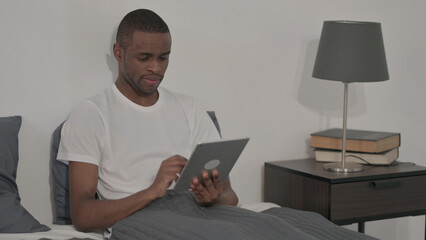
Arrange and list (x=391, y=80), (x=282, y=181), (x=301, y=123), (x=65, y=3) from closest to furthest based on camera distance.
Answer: (x=65, y=3), (x=282, y=181), (x=301, y=123), (x=391, y=80)

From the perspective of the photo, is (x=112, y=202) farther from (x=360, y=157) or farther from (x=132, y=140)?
(x=360, y=157)

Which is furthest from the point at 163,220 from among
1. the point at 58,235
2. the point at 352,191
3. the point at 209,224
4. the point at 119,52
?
the point at 352,191

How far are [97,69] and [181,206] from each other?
25.4 inches

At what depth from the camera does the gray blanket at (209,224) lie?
1479mm

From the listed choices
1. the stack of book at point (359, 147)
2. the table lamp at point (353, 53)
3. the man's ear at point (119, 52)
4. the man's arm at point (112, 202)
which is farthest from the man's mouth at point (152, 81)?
the stack of book at point (359, 147)

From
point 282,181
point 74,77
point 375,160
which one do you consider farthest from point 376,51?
point 74,77

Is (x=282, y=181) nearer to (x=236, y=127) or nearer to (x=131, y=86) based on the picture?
(x=236, y=127)

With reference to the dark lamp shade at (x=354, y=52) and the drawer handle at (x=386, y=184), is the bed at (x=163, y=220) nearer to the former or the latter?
the drawer handle at (x=386, y=184)

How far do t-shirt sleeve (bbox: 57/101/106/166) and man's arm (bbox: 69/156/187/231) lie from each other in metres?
0.09

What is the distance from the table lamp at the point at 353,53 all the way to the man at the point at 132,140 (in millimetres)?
547

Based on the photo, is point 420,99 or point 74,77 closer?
point 74,77

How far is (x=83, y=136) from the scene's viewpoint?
1795 millimetres

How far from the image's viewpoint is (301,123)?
8.39 feet

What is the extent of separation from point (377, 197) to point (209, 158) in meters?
0.84
